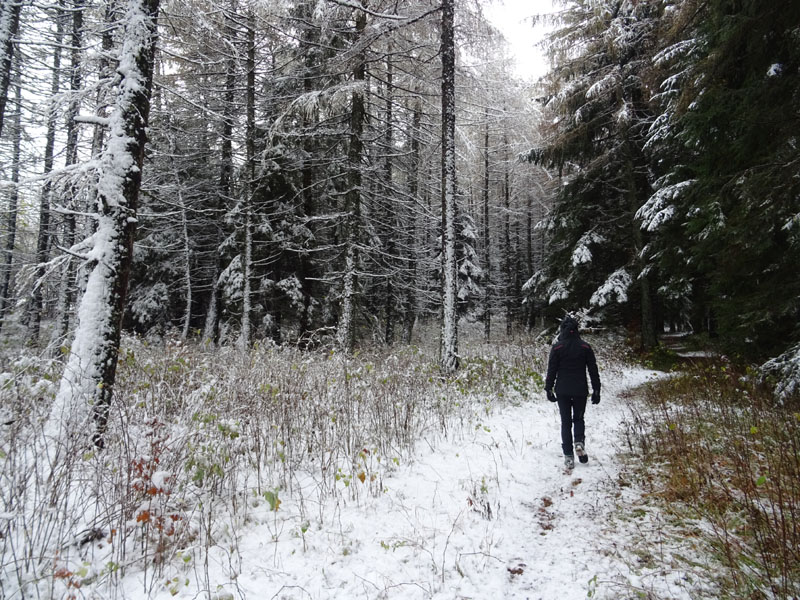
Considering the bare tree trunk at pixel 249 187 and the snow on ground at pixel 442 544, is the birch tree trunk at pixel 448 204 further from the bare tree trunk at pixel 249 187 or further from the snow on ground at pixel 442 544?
the bare tree trunk at pixel 249 187

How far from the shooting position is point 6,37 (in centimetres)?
896

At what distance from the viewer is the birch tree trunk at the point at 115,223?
168 inches

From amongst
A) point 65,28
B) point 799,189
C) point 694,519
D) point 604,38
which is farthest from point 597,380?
point 65,28

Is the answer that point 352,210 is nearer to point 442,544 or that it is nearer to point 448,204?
point 448,204

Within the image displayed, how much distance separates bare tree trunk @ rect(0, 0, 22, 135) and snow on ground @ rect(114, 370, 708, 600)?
40.4 ft

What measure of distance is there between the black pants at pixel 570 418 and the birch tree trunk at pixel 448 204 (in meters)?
4.06

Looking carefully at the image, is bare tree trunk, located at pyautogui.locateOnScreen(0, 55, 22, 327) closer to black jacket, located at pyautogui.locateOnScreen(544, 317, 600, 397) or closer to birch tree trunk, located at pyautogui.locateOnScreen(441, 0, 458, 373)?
birch tree trunk, located at pyautogui.locateOnScreen(441, 0, 458, 373)

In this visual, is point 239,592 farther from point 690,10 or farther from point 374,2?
point 374,2

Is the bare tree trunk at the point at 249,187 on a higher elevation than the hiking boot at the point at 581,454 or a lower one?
higher

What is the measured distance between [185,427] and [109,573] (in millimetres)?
1408

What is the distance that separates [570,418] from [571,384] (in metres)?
0.47

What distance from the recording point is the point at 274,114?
14664 millimetres

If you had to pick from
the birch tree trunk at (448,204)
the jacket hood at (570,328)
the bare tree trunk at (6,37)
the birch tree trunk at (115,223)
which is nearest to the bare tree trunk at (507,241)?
the birch tree trunk at (448,204)

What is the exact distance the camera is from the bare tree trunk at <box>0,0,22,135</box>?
8922mm
